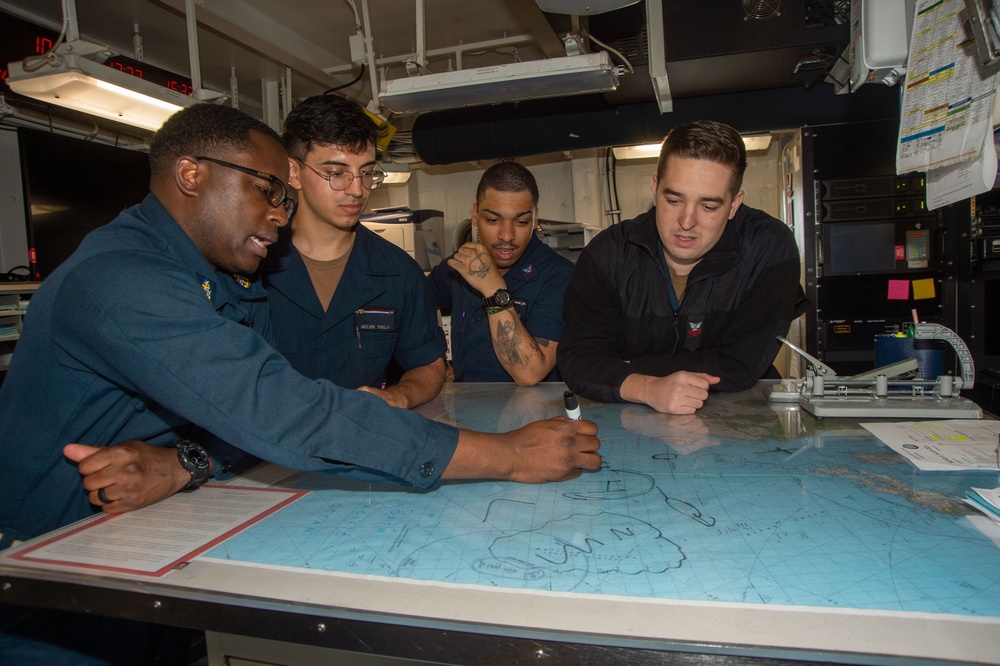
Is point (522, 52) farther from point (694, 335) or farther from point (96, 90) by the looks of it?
point (694, 335)

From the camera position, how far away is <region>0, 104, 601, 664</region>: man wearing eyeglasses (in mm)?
994

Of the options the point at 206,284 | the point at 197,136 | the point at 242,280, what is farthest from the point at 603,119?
the point at 206,284

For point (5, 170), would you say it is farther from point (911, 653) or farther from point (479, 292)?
point (911, 653)

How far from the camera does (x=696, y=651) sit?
0.66 meters

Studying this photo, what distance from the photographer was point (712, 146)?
1839 mm

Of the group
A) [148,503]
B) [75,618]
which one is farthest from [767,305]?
[75,618]

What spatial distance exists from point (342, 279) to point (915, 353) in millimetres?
1820

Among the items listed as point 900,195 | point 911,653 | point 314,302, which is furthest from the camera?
point 900,195

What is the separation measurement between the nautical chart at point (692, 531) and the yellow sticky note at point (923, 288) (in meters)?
2.91

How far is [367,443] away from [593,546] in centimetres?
41

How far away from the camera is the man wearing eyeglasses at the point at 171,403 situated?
994 millimetres

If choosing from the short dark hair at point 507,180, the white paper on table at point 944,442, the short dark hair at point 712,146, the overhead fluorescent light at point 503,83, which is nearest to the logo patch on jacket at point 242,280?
the overhead fluorescent light at point 503,83

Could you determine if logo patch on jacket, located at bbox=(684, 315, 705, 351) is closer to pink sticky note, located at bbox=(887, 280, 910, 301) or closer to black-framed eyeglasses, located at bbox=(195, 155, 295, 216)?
black-framed eyeglasses, located at bbox=(195, 155, 295, 216)

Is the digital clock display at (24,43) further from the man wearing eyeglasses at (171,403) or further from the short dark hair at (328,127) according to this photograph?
the man wearing eyeglasses at (171,403)
